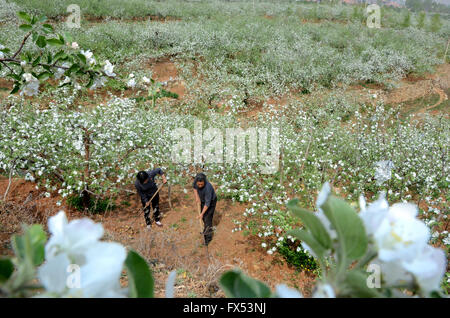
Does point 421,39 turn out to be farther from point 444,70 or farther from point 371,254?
point 371,254

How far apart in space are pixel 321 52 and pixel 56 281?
13.7 metres

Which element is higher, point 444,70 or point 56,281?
point 444,70

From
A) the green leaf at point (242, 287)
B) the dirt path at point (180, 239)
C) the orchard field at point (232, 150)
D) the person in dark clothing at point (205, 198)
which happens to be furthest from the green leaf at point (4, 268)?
the person in dark clothing at point (205, 198)

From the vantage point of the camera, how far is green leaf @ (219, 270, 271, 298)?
512mm

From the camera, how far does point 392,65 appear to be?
12812 mm

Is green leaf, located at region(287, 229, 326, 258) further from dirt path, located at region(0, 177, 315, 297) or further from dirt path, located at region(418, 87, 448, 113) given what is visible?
dirt path, located at region(418, 87, 448, 113)

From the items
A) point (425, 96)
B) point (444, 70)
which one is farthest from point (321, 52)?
point (444, 70)

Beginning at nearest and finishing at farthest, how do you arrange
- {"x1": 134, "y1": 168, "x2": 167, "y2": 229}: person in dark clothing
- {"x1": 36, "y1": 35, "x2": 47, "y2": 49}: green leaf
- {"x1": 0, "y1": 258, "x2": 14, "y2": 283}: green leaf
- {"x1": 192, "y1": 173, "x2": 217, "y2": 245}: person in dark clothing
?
{"x1": 0, "y1": 258, "x2": 14, "y2": 283}: green leaf < {"x1": 36, "y1": 35, "x2": 47, "y2": 49}: green leaf < {"x1": 192, "y1": 173, "x2": 217, "y2": 245}: person in dark clothing < {"x1": 134, "y1": 168, "x2": 167, "y2": 229}: person in dark clothing

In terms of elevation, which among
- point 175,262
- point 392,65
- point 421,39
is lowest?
point 175,262

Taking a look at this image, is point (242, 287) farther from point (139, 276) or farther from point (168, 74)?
point (168, 74)

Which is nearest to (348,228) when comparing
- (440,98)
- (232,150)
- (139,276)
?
(139,276)

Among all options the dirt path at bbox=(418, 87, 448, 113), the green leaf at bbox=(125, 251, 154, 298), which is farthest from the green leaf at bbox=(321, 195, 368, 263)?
the dirt path at bbox=(418, 87, 448, 113)

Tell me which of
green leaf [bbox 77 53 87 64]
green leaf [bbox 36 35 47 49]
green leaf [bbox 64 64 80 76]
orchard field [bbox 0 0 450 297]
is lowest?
orchard field [bbox 0 0 450 297]

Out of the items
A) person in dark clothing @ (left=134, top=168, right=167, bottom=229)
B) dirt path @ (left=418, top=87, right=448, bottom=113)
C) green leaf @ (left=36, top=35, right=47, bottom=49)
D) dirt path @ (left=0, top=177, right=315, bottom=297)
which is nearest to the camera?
green leaf @ (left=36, top=35, right=47, bottom=49)
